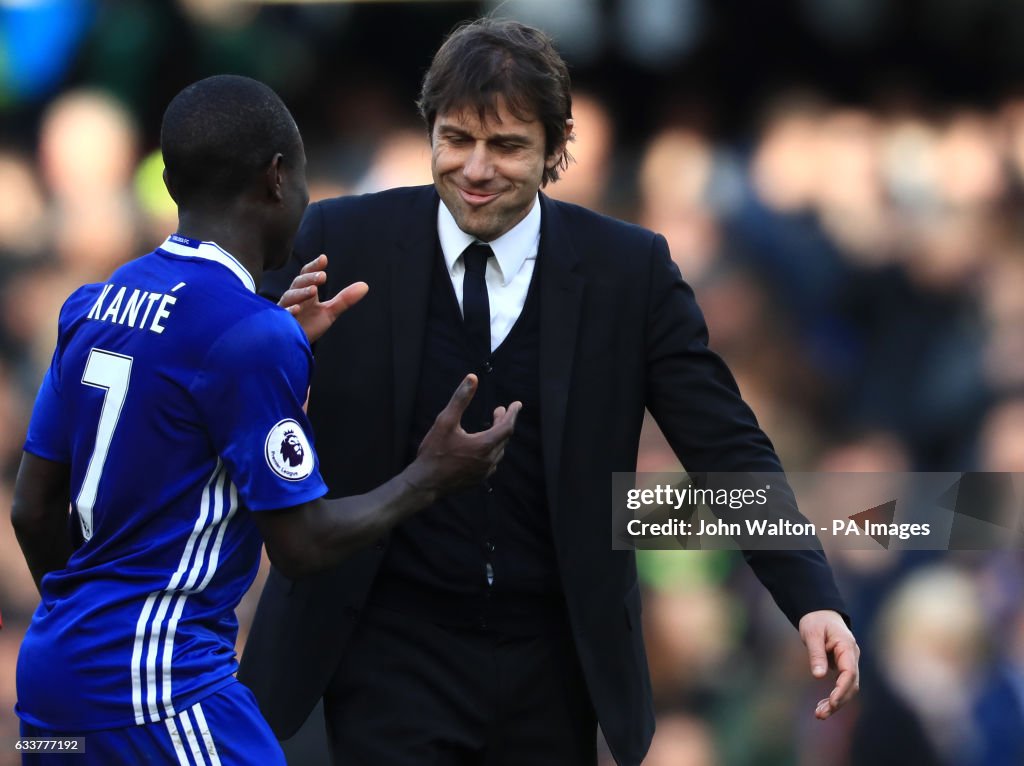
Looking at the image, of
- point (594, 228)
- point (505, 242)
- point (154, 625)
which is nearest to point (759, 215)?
point (594, 228)

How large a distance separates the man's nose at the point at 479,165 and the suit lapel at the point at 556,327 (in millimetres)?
244

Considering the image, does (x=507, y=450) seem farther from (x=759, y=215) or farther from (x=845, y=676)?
(x=759, y=215)

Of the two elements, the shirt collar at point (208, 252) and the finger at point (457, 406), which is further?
the finger at point (457, 406)

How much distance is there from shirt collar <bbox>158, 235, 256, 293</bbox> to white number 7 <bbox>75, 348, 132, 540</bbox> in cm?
21

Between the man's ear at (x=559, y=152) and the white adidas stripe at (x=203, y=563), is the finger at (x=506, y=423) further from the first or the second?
the man's ear at (x=559, y=152)

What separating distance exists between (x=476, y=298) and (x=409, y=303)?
0.14 meters

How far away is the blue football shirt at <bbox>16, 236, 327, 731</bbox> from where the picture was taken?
2.49 m

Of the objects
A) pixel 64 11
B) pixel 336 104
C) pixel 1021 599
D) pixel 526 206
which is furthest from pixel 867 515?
pixel 64 11

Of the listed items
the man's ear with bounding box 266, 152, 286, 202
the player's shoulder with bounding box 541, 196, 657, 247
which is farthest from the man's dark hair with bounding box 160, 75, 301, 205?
the player's shoulder with bounding box 541, 196, 657, 247

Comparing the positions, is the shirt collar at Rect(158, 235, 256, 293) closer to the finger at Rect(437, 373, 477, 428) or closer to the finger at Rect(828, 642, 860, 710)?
the finger at Rect(437, 373, 477, 428)

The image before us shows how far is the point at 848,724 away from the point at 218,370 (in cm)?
377

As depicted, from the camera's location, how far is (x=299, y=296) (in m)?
3.08

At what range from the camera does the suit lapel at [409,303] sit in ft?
10.7

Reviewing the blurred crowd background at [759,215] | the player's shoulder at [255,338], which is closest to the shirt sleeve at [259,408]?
the player's shoulder at [255,338]
